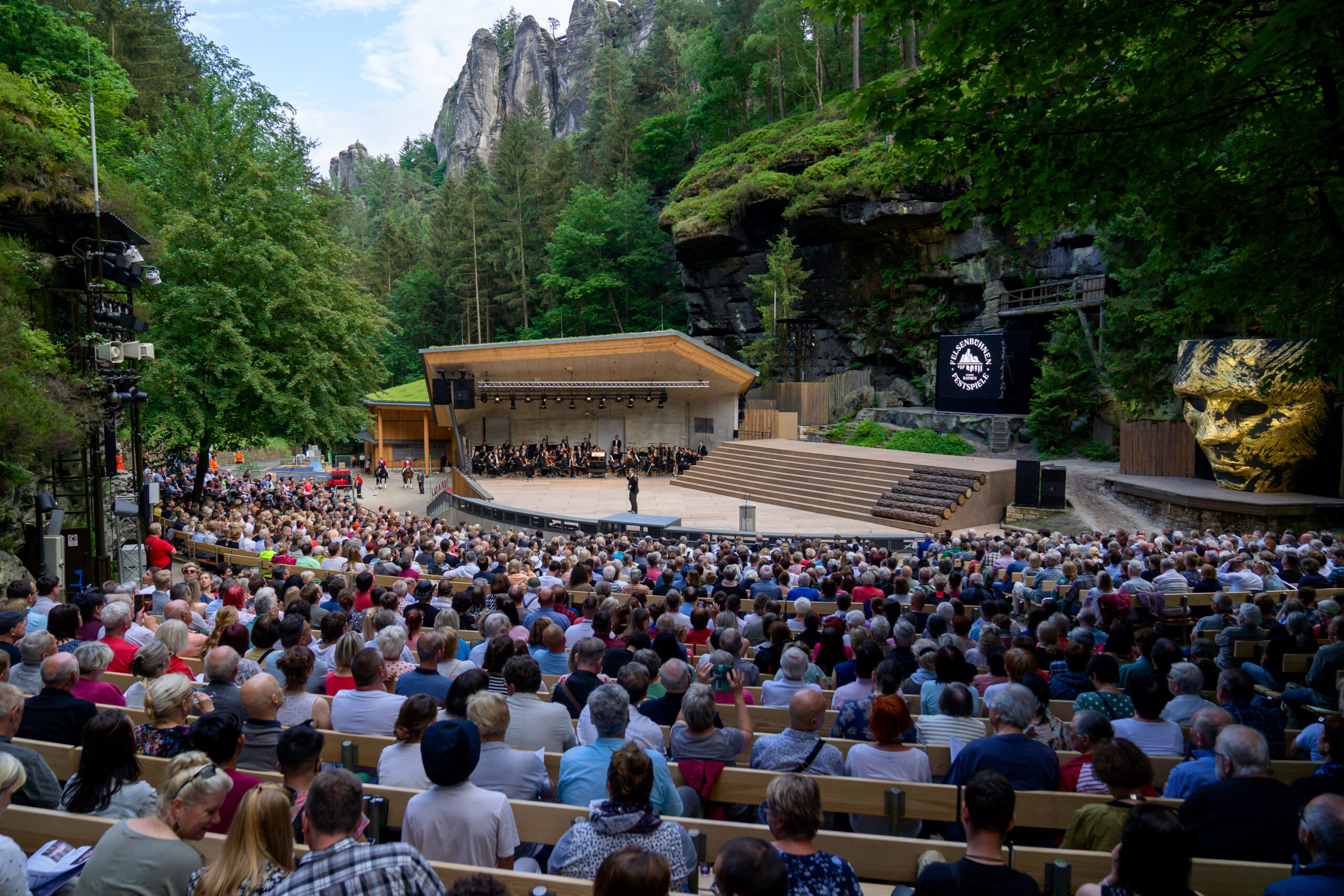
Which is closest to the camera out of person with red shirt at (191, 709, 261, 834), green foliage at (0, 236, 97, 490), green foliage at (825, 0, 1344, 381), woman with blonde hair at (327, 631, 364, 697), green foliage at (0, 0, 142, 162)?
person with red shirt at (191, 709, 261, 834)

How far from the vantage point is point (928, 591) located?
23.3 feet

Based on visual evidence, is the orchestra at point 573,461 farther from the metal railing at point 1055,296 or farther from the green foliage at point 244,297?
the metal railing at point 1055,296

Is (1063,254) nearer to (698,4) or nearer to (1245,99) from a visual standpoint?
(1245,99)

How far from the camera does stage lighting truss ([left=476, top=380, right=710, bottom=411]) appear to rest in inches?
947

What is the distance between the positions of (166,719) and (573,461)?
2241cm

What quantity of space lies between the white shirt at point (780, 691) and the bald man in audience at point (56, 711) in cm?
316

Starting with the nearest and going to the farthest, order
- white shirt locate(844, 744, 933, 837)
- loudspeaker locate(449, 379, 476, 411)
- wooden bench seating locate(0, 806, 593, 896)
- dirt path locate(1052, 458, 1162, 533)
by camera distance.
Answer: wooden bench seating locate(0, 806, 593, 896)
white shirt locate(844, 744, 933, 837)
dirt path locate(1052, 458, 1162, 533)
loudspeaker locate(449, 379, 476, 411)

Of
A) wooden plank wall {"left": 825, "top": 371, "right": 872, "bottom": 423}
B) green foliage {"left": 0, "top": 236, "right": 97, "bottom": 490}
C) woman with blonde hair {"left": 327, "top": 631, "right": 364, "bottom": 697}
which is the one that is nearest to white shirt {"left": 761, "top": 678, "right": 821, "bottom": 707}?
woman with blonde hair {"left": 327, "top": 631, "right": 364, "bottom": 697}

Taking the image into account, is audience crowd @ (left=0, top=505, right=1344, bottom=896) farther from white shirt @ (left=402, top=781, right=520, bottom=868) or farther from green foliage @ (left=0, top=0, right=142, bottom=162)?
green foliage @ (left=0, top=0, right=142, bottom=162)

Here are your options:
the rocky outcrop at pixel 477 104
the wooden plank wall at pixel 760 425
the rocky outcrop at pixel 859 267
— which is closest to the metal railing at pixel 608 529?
the wooden plank wall at pixel 760 425

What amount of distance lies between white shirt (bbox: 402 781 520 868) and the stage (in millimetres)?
14980

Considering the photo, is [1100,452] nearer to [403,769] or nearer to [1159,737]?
[1159,737]

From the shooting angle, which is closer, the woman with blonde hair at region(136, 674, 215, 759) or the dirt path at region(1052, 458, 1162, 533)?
the woman with blonde hair at region(136, 674, 215, 759)

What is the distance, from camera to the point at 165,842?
6.68 ft
